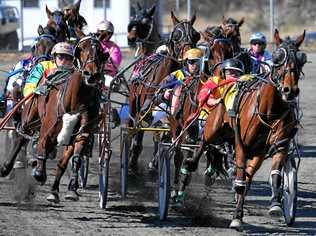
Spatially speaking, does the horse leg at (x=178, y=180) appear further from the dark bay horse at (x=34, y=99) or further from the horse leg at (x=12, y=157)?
the horse leg at (x=12, y=157)

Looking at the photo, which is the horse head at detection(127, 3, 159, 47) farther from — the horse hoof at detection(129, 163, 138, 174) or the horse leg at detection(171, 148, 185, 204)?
the horse leg at detection(171, 148, 185, 204)

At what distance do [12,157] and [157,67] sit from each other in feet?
8.50

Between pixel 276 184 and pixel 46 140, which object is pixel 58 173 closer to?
pixel 46 140

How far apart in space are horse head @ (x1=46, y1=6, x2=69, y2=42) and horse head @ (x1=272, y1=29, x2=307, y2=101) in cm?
438

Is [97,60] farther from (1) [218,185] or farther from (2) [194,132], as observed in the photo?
(1) [218,185]

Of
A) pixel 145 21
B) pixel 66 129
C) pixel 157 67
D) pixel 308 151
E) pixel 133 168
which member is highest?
pixel 145 21

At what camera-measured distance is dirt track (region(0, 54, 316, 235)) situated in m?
10.6

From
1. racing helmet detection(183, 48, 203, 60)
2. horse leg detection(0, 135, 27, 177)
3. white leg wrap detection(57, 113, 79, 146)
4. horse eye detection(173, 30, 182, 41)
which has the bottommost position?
horse leg detection(0, 135, 27, 177)

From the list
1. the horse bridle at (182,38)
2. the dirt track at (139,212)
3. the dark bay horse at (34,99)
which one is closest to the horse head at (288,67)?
the dirt track at (139,212)

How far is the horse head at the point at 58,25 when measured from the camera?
Answer: 46.0 ft

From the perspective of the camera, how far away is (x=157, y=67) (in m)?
14.1

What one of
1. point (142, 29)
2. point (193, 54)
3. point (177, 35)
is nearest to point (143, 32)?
point (142, 29)

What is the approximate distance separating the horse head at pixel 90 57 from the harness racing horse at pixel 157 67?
8.17ft

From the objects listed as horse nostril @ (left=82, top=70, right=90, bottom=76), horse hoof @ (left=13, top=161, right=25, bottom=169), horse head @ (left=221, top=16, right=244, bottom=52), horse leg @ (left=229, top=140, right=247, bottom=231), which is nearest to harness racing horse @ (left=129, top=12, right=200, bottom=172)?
horse head @ (left=221, top=16, right=244, bottom=52)
